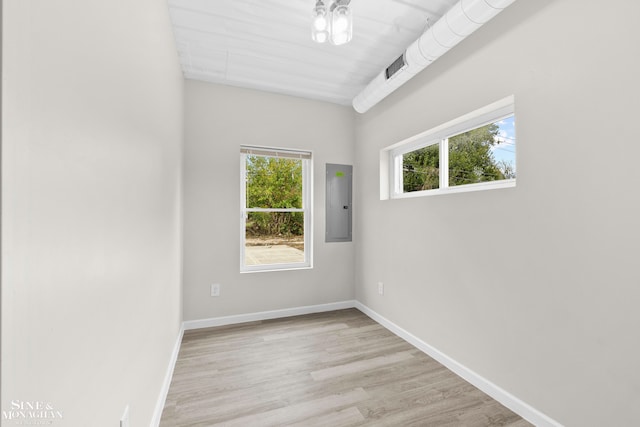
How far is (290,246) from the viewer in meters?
3.38

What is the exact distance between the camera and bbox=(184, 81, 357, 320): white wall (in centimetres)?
290

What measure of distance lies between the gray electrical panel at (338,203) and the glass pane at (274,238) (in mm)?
352

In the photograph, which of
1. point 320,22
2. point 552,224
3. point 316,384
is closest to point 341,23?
point 320,22

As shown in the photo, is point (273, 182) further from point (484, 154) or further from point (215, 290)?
point (484, 154)

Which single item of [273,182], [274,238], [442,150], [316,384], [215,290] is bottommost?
[316,384]

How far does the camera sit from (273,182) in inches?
130

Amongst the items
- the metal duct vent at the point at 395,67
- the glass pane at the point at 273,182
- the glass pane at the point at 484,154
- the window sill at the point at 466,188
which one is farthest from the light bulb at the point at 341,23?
the glass pane at the point at 273,182

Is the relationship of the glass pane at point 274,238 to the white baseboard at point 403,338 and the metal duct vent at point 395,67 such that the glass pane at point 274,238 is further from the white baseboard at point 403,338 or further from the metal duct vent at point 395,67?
the metal duct vent at point 395,67

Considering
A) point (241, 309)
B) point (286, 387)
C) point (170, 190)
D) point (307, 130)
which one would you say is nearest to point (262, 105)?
point (307, 130)

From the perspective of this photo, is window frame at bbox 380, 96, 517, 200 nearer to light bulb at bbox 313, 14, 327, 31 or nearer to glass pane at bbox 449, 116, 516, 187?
glass pane at bbox 449, 116, 516, 187

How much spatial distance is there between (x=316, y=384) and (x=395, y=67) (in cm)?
254

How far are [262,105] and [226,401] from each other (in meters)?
2.74

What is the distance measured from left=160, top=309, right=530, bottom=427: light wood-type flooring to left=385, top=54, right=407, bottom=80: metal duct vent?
93.7 inches

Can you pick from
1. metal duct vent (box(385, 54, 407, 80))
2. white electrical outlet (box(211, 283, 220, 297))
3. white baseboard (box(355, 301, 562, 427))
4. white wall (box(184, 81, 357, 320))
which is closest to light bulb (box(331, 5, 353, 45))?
metal duct vent (box(385, 54, 407, 80))
